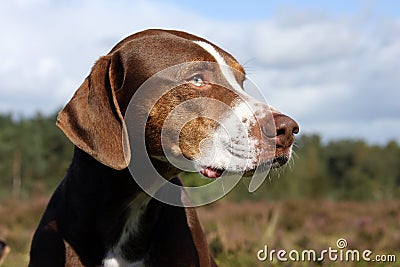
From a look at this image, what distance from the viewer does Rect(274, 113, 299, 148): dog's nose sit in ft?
11.8

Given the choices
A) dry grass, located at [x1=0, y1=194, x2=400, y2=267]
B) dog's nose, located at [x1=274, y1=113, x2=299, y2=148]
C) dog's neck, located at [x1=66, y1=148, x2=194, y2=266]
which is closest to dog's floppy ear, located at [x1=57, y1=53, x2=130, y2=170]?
dog's neck, located at [x1=66, y1=148, x2=194, y2=266]

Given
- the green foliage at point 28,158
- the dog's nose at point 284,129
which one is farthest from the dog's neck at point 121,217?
the green foliage at point 28,158

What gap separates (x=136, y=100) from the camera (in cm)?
406

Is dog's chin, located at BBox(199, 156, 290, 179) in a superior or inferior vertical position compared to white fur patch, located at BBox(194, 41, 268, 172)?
inferior

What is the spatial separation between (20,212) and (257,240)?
1110cm

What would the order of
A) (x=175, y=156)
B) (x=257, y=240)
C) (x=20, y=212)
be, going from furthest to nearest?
1. (x=20, y=212)
2. (x=257, y=240)
3. (x=175, y=156)

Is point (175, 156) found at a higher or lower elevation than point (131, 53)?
lower

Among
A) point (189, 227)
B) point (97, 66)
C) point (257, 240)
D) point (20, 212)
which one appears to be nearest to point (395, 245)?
point (257, 240)

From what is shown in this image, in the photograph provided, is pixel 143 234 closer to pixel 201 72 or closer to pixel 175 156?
pixel 175 156

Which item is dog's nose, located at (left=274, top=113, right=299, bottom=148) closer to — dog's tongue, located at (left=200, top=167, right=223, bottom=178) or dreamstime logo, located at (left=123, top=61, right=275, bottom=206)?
dreamstime logo, located at (left=123, top=61, right=275, bottom=206)

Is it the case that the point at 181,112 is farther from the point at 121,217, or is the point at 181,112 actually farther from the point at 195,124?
the point at 121,217

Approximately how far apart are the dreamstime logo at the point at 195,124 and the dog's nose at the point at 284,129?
0.16 feet

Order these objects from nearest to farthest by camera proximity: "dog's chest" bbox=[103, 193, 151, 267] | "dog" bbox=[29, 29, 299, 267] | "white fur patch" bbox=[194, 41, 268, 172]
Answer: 1. "white fur patch" bbox=[194, 41, 268, 172]
2. "dog" bbox=[29, 29, 299, 267]
3. "dog's chest" bbox=[103, 193, 151, 267]

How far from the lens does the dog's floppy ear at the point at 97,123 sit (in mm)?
3902
